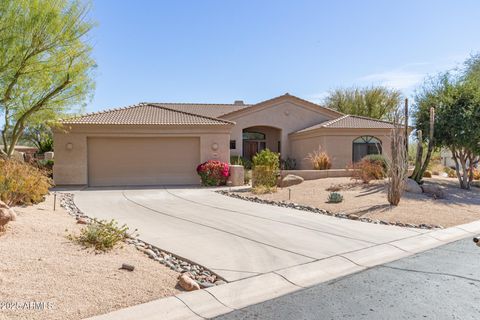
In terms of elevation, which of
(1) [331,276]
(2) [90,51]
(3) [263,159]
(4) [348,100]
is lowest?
(1) [331,276]

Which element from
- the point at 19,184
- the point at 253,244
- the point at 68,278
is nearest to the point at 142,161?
the point at 19,184

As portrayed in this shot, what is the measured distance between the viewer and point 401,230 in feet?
30.2

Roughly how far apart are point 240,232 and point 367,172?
10.3m

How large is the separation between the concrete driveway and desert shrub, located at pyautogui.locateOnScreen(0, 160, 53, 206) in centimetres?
165

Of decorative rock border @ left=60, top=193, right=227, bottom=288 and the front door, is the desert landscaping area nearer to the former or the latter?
decorative rock border @ left=60, top=193, right=227, bottom=288

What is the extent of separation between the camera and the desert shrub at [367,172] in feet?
55.6

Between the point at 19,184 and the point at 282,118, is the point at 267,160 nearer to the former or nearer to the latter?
the point at 19,184

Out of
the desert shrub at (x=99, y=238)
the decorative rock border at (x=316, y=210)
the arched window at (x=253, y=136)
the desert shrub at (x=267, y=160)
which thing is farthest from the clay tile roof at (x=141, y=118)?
the desert shrub at (x=99, y=238)

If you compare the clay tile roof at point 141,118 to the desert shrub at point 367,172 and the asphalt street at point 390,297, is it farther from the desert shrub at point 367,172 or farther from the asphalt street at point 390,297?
the asphalt street at point 390,297

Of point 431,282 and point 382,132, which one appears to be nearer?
point 431,282

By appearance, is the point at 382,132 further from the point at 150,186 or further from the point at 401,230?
the point at 401,230

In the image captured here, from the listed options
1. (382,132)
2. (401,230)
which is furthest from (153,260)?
(382,132)

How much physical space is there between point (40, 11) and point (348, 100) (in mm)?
36414

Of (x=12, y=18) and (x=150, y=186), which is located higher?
(x=12, y=18)
